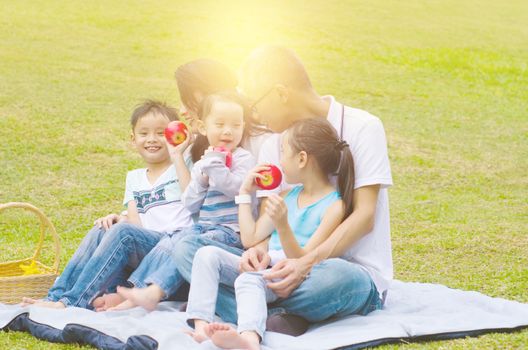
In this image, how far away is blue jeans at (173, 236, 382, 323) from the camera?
4383 mm

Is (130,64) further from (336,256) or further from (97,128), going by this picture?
(336,256)

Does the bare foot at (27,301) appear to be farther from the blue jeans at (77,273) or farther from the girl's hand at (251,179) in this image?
the girl's hand at (251,179)

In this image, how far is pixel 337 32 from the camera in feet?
73.4

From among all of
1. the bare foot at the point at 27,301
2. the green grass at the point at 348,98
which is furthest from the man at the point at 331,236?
the bare foot at the point at 27,301

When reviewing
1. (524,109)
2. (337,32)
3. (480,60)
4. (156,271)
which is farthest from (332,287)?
(337,32)

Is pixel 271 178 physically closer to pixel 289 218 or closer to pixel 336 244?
pixel 289 218

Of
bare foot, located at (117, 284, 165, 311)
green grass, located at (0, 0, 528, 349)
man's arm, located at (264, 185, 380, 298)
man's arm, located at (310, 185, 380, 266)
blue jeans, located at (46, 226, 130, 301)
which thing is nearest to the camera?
man's arm, located at (264, 185, 380, 298)

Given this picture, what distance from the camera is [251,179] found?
4.63 m

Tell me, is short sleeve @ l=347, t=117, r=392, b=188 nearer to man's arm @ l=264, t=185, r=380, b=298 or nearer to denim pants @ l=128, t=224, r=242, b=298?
man's arm @ l=264, t=185, r=380, b=298

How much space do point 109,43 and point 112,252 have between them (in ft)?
48.4

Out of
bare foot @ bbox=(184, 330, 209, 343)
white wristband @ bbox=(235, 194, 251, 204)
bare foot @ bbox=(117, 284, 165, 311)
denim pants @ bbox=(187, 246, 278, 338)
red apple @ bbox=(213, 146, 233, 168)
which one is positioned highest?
red apple @ bbox=(213, 146, 233, 168)

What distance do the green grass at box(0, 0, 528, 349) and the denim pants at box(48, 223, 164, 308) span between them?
0.42 m

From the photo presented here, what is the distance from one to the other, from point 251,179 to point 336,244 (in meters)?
0.52

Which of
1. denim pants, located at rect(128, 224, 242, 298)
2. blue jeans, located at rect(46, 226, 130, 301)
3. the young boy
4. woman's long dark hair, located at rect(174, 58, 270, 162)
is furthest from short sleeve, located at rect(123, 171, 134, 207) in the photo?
denim pants, located at rect(128, 224, 242, 298)
